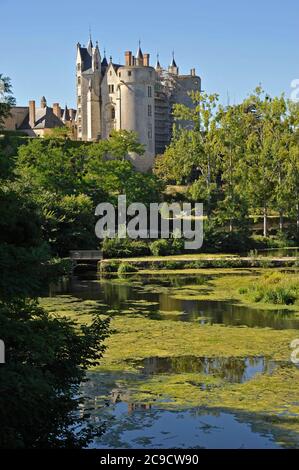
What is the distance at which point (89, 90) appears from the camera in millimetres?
82812

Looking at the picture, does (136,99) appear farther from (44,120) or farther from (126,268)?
(126,268)

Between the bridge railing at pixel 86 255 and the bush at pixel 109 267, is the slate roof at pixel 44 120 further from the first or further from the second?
the bush at pixel 109 267

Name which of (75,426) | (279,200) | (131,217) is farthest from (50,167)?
(75,426)

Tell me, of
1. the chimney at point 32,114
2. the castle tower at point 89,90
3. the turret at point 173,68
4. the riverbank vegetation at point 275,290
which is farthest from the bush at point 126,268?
the turret at point 173,68

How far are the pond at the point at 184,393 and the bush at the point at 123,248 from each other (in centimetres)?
1645

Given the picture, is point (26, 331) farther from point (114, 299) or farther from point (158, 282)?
point (158, 282)

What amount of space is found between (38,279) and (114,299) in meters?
16.5

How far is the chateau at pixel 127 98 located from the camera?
78.3 m

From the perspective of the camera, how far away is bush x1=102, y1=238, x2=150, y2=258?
38.3 metres

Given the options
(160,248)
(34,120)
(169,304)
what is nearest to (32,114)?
(34,120)

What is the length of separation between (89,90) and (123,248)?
47.2 metres

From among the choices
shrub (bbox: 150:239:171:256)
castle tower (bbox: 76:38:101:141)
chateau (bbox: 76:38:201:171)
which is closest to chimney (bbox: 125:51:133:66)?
chateau (bbox: 76:38:201:171)

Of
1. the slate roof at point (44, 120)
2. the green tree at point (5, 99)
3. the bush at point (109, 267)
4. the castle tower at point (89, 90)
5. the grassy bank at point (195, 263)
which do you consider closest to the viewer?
the green tree at point (5, 99)

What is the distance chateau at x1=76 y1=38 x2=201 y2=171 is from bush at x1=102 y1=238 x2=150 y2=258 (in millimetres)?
36014
